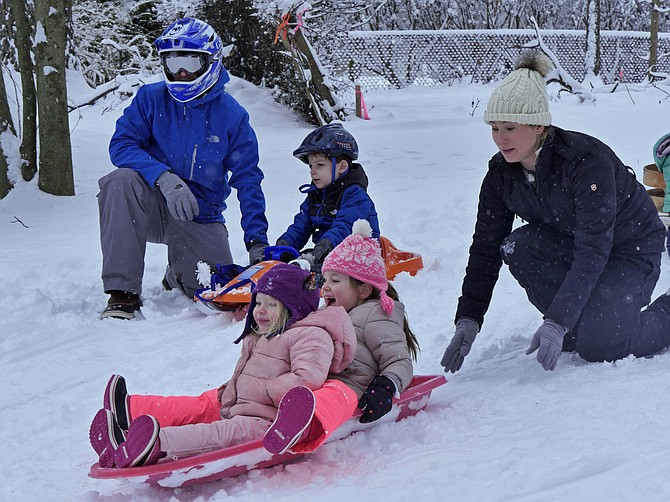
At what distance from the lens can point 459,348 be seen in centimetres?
303

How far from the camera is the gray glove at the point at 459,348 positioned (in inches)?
119

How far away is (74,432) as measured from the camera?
2846 millimetres

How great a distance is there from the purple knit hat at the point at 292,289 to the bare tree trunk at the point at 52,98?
4.52m

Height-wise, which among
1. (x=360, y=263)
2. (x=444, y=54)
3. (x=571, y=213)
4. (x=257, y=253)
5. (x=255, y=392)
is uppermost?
(x=571, y=213)

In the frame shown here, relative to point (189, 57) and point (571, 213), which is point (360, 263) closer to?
point (571, 213)

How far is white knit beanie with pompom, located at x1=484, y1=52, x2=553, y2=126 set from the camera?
9.20 feet

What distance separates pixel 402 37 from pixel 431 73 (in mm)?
954

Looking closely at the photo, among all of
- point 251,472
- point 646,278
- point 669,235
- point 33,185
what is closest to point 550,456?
point 251,472

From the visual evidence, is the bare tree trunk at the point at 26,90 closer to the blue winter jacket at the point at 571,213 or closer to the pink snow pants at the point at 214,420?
the blue winter jacket at the point at 571,213

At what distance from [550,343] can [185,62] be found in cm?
238

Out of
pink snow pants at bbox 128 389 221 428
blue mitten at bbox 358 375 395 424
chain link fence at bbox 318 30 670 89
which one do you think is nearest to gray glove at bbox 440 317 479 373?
blue mitten at bbox 358 375 395 424

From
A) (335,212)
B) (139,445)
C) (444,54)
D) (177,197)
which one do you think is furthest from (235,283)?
(444,54)

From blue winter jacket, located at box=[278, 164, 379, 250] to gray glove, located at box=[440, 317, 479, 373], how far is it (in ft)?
4.09

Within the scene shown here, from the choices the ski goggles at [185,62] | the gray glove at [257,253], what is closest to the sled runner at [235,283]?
the gray glove at [257,253]
